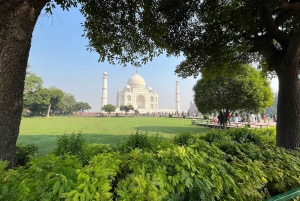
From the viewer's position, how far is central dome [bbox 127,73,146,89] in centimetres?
7306

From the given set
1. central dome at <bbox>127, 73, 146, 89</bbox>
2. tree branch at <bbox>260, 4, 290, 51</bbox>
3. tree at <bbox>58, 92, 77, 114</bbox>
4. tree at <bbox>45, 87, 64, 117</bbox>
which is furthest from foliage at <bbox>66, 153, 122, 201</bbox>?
central dome at <bbox>127, 73, 146, 89</bbox>

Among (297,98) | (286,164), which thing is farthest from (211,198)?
(297,98)

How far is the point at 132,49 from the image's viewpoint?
17.8ft

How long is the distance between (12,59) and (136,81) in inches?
2819

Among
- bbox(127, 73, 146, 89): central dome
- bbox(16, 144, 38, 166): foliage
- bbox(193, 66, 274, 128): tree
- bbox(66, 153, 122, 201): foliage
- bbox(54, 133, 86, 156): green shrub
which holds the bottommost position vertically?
bbox(16, 144, 38, 166): foliage

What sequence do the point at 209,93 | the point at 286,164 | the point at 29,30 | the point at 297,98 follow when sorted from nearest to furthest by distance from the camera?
the point at 286,164
the point at 29,30
the point at 297,98
the point at 209,93

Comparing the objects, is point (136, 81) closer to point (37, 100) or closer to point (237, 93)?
point (37, 100)

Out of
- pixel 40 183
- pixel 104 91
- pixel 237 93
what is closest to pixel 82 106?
pixel 104 91

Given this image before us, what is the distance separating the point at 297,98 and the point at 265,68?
11.1ft

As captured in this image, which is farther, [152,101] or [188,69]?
[152,101]

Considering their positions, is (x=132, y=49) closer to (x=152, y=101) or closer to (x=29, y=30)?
(x=29, y=30)

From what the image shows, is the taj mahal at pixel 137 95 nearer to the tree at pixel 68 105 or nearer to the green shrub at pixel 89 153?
the tree at pixel 68 105

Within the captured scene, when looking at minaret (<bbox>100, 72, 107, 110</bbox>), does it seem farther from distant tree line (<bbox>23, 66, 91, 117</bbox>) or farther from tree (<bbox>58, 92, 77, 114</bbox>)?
distant tree line (<bbox>23, 66, 91, 117</bbox>)

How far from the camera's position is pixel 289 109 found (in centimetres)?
390
